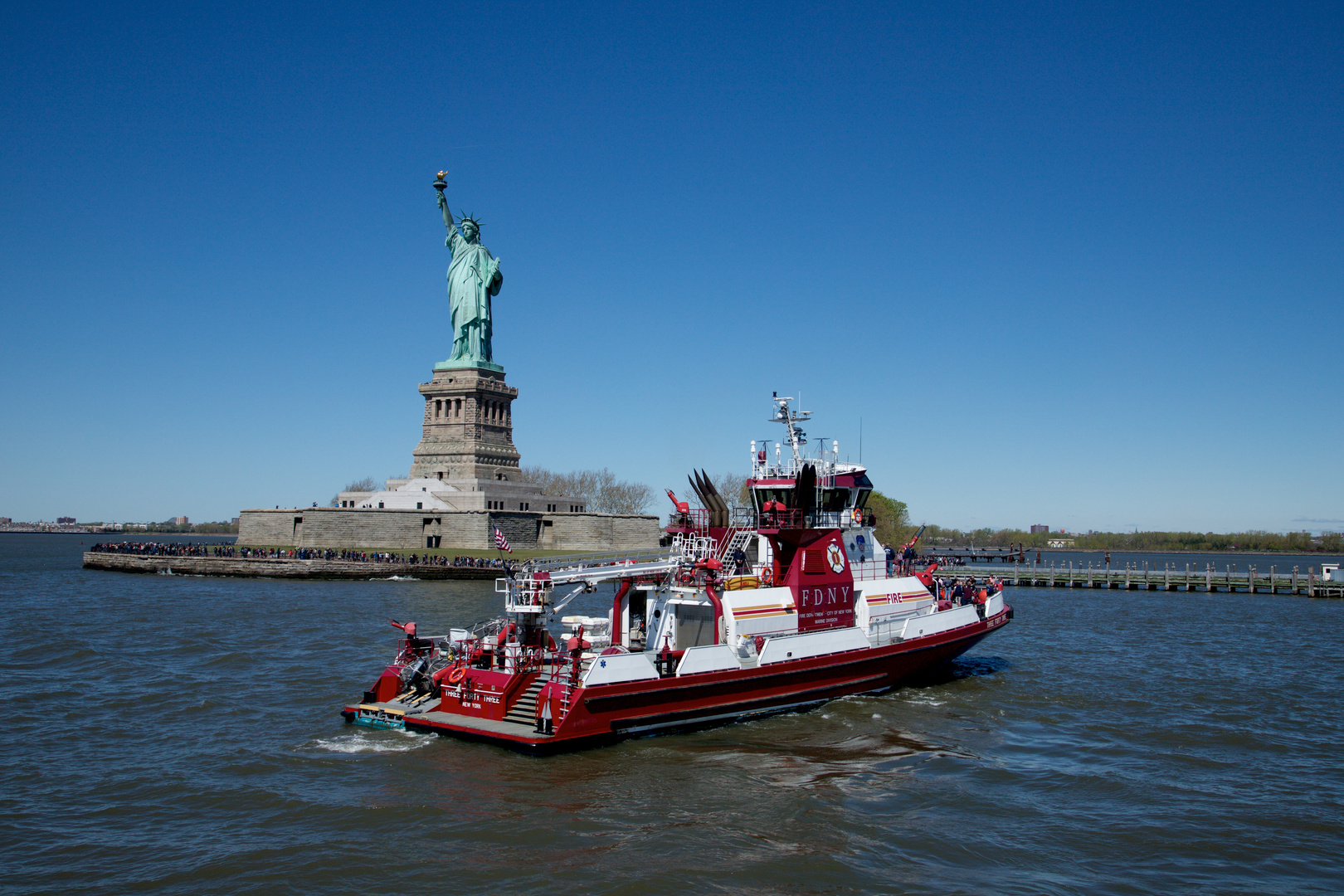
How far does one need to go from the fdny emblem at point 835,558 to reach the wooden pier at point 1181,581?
1339 inches

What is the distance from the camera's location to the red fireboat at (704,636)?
1902 centimetres

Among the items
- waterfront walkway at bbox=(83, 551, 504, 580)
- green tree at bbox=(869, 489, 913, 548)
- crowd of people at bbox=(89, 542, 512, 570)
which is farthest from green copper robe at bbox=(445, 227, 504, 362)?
green tree at bbox=(869, 489, 913, 548)

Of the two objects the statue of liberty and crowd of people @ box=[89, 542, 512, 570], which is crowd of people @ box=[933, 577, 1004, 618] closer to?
Result: crowd of people @ box=[89, 542, 512, 570]

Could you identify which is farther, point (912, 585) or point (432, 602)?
point (432, 602)

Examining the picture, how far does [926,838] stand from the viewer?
47.8ft

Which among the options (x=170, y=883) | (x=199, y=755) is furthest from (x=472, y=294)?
(x=170, y=883)

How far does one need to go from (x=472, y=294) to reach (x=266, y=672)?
59.1m

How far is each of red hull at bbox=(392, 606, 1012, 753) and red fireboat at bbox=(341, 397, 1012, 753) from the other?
4 cm

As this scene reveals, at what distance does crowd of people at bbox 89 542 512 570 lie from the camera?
63.7 m

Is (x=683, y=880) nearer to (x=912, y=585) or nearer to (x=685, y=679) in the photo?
(x=685, y=679)

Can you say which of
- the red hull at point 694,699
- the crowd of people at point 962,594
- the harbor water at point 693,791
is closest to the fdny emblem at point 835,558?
the red hull at point 694,699

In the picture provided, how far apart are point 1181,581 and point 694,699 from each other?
182 feet

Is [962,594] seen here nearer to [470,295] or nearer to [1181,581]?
[1181,581]

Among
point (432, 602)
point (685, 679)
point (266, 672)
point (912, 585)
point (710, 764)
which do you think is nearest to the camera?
point (710, 764)
